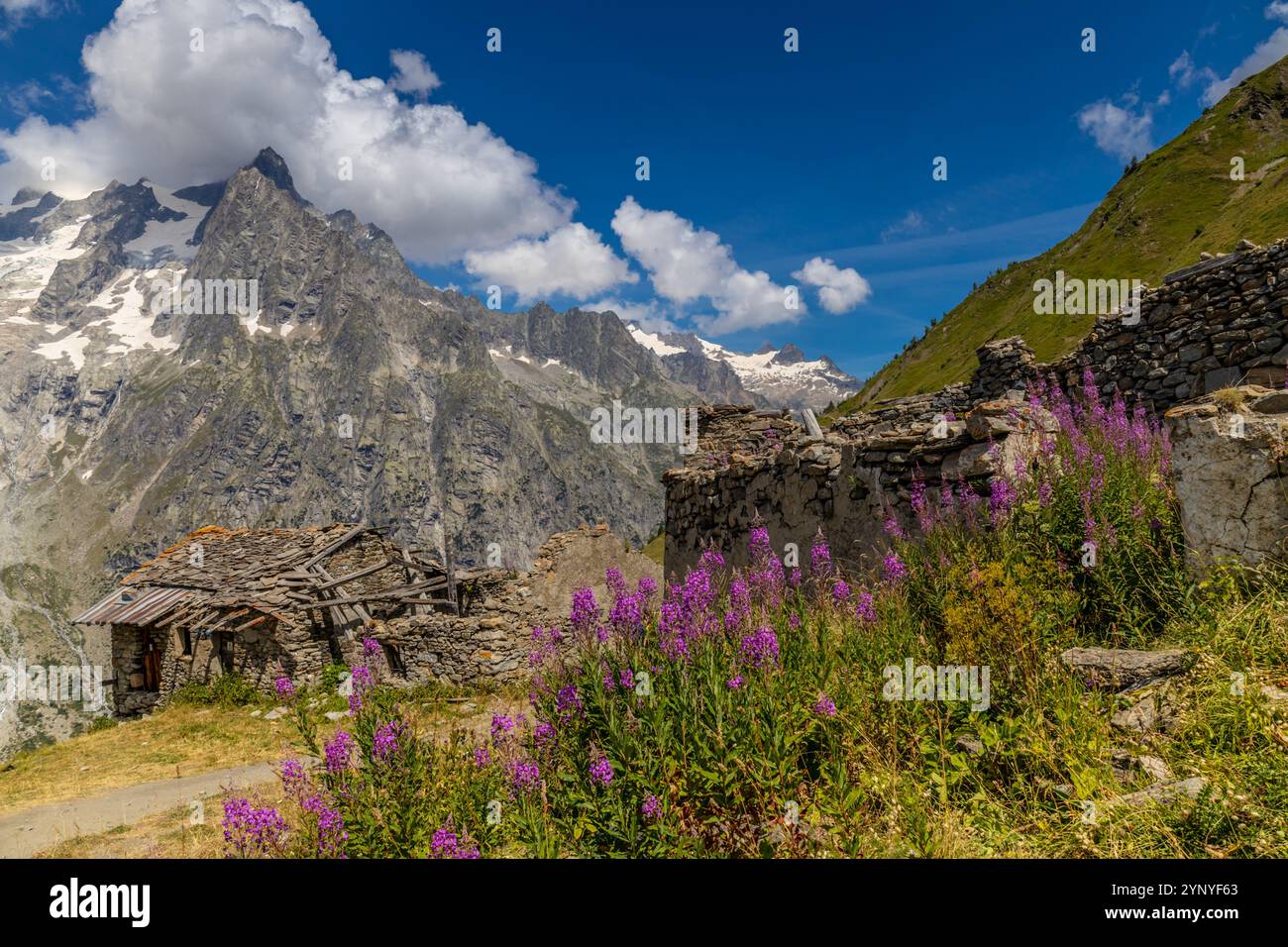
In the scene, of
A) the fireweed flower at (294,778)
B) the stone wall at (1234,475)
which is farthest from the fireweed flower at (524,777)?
the stone wall at (1234,475)

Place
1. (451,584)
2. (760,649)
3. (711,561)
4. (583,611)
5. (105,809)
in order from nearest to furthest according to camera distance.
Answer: (760,649) → (583,611) → (711,561) → (105,809) → (451,584)

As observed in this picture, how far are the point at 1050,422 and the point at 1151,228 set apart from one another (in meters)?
76.5

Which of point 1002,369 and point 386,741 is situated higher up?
point 1002,369

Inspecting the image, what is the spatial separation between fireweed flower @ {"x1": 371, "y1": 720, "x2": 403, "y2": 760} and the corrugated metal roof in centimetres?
2348

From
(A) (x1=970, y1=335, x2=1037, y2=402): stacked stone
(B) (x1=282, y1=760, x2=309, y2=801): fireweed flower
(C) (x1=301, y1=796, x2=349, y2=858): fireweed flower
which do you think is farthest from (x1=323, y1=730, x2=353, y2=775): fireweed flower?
(A) (x1=970, y1=335, x2=1037, y2=402): stacked stone

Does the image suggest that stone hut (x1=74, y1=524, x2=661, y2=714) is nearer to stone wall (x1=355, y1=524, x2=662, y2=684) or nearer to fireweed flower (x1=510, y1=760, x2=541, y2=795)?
stone wall (x1=355, y1=524, x2=662, y2=684)

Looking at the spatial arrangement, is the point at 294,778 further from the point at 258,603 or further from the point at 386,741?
the point at 258,603

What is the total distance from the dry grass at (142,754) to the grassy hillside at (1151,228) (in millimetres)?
57784

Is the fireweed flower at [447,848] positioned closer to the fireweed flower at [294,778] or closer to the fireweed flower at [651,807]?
the fireweed flower at [651,807]

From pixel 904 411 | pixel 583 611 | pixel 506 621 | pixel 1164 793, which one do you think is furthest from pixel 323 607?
pixel 1164 793

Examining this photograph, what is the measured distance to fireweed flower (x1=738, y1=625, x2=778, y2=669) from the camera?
15.4 ft

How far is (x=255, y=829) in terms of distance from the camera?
435 cm

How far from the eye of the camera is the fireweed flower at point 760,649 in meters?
4.69
